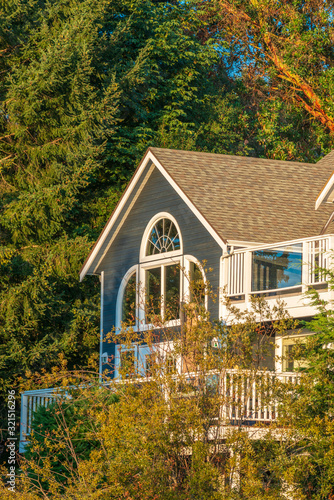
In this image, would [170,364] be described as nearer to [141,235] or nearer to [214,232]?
[214,232]

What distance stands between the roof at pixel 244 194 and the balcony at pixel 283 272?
87cm

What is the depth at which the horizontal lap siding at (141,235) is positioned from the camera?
20062 millimetres

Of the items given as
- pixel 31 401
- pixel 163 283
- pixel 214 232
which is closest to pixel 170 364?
pixel 214 232

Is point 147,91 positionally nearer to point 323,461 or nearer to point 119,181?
point 119,181

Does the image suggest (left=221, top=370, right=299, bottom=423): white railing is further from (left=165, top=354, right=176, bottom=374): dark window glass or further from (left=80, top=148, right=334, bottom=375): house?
(left=80, top=148, right=334, bottom=375): house

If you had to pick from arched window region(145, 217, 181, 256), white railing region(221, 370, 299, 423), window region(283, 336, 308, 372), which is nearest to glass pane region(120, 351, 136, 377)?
white railing region(221, 370, 299, 423)

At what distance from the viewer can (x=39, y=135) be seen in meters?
30.8

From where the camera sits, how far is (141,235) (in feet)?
72.0

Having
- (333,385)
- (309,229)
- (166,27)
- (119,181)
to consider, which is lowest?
(333,385)

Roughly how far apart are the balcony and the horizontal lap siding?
1.12 m

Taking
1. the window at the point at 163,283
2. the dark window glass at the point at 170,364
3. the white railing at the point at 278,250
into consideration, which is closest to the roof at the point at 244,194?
the white railing at the point at 278,250

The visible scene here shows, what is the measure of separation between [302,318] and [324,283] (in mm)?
1385

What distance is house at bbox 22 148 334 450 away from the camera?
707 inches

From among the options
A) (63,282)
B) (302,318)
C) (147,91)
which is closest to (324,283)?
(302,318)
